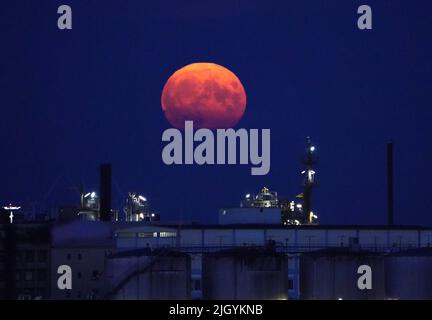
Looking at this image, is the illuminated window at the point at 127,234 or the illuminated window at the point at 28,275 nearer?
the illuminated window at the point at 127,234

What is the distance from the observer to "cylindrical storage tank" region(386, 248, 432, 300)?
215 feet

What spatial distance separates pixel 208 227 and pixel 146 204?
23608mm

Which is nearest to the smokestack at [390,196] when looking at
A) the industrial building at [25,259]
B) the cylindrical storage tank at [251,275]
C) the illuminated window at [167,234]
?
the illuminated window at [167,234]

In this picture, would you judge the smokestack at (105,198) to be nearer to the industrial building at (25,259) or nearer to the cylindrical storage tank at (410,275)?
the industrial building at (25,259)

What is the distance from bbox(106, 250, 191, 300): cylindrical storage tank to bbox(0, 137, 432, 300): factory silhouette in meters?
0.06

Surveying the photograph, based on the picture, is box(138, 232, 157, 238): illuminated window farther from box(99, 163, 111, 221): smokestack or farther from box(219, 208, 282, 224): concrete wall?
box(99, 163, 111, 221): smokestack

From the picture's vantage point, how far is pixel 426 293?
214ft

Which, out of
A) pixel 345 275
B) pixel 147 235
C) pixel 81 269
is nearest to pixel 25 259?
pixel 81 269

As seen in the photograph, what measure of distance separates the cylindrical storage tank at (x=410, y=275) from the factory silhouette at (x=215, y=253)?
58mm

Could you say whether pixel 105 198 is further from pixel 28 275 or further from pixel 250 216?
pixel 250 216

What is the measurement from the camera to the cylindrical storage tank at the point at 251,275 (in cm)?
6469

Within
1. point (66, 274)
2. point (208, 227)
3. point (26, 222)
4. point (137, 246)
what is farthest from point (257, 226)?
point (26, 222)

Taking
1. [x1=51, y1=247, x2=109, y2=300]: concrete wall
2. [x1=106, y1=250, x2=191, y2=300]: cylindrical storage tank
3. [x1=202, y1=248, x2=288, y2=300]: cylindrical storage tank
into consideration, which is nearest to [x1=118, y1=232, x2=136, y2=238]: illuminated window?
[x1=51, y1=247, x2=109, y2=300]: concrete wall

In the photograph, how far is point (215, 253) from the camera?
220 ft
